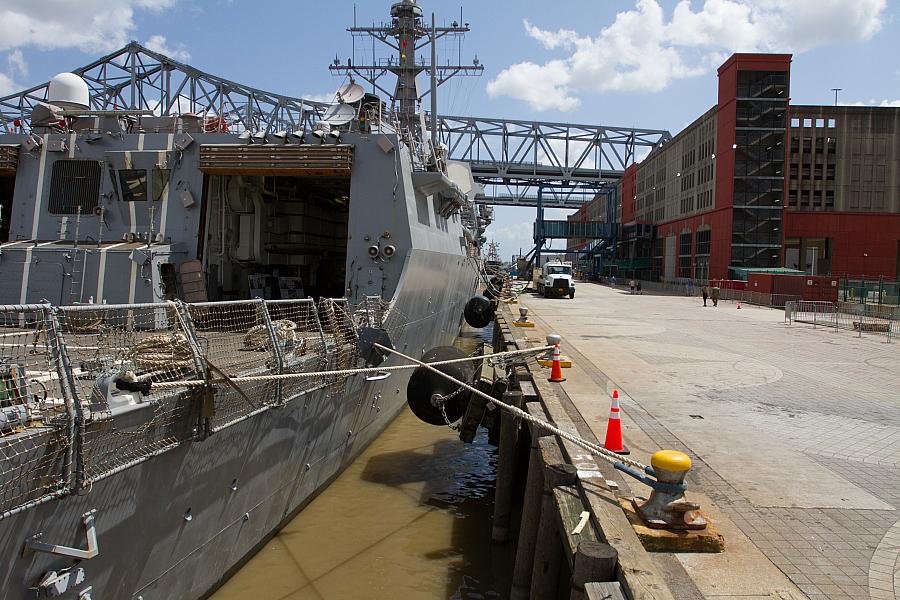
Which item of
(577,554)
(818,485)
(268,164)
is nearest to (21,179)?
(268,164)

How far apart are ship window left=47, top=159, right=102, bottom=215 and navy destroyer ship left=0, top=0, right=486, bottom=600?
3cm

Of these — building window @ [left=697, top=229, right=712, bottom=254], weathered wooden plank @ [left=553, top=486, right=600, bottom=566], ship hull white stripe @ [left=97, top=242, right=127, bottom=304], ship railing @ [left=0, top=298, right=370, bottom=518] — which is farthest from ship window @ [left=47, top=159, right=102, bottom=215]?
building window @ [left=697, top=229, right=712, bottom=254]

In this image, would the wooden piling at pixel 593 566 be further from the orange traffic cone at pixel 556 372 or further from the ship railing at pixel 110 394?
the orange traffic cone at pixel 556 372

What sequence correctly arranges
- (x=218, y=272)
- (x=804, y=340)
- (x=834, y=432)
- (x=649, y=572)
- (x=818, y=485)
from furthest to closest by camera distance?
(x=804, y=340)
(x=218, y=272)
(x=834, y=432)
(x=818, y=485)
(x=649, y=572)

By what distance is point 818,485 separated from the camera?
5.56 meters

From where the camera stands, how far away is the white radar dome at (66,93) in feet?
39.4

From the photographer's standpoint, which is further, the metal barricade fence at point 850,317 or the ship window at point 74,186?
the metal barricade fence at point 850,317

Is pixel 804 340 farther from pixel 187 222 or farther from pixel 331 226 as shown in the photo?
pixel 187 222

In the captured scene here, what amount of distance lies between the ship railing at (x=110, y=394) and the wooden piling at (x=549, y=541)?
2.72 metres

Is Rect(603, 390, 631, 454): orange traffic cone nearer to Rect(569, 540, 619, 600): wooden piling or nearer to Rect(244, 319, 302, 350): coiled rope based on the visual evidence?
Rect(569, 540, 619, 600): wooden piling

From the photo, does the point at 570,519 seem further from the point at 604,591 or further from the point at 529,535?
the point at 529,535

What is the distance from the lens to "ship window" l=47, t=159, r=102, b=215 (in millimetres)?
10734

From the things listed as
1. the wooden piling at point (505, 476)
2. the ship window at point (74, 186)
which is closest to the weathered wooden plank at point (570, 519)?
the wooden piling at point (505, 476)

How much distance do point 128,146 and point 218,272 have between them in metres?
2.55
